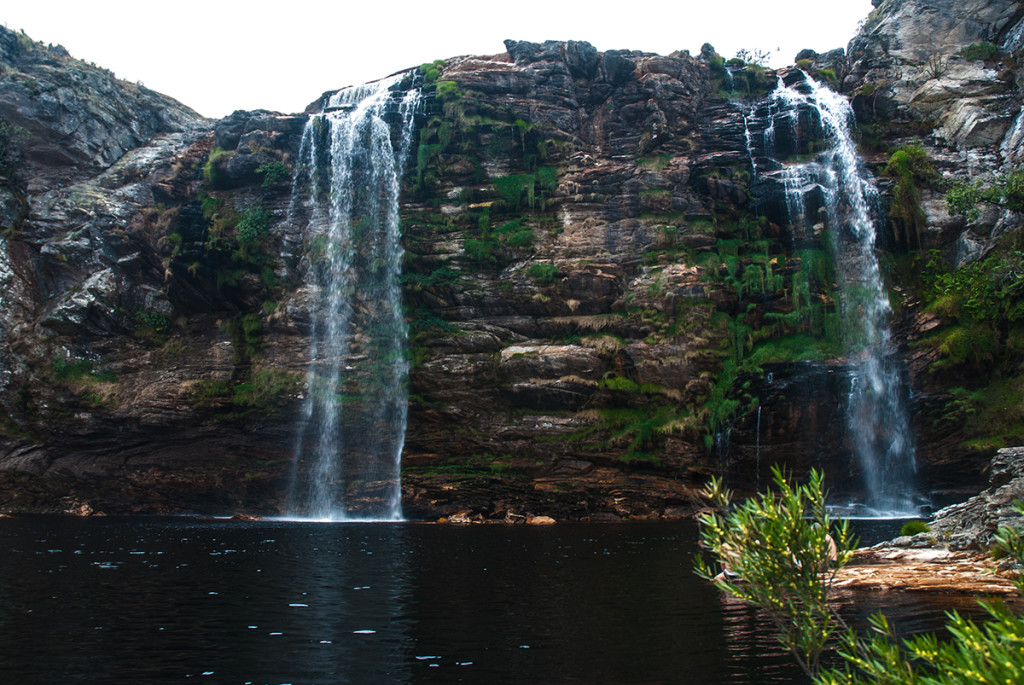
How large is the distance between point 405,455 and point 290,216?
17534 mm

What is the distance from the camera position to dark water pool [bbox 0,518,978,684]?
28.7ft

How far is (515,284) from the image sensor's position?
3791cm

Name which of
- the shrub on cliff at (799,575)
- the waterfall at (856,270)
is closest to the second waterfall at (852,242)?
the waterfall at (856,270)

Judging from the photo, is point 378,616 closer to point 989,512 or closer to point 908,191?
point 989,512

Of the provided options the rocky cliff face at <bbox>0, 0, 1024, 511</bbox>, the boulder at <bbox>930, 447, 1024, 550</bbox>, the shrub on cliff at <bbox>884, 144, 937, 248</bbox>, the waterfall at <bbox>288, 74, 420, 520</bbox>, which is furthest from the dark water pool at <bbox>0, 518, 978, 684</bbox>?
the shrub on cliff at <bbox>884, 144, 937, 248</bbox>

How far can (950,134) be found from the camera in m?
37.0

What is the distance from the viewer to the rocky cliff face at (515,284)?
32.6 m

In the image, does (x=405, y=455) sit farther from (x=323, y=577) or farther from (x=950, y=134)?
(x=950, y=134)

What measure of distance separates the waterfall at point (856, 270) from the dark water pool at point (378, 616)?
51.6 ft

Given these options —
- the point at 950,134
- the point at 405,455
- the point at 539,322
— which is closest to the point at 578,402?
the point at 539,322

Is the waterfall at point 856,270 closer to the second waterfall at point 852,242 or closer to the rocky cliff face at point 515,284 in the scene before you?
the second waterfall at point 852,242

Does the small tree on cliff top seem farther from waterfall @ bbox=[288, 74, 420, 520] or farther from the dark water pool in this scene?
waterfall @ bbox=[288, 74, 420, 520]

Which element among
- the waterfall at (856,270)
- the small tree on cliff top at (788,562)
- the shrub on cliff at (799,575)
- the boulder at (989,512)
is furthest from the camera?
the waterfall at (856,270)

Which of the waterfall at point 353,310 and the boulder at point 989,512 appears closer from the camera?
the boulder at point 989,512
